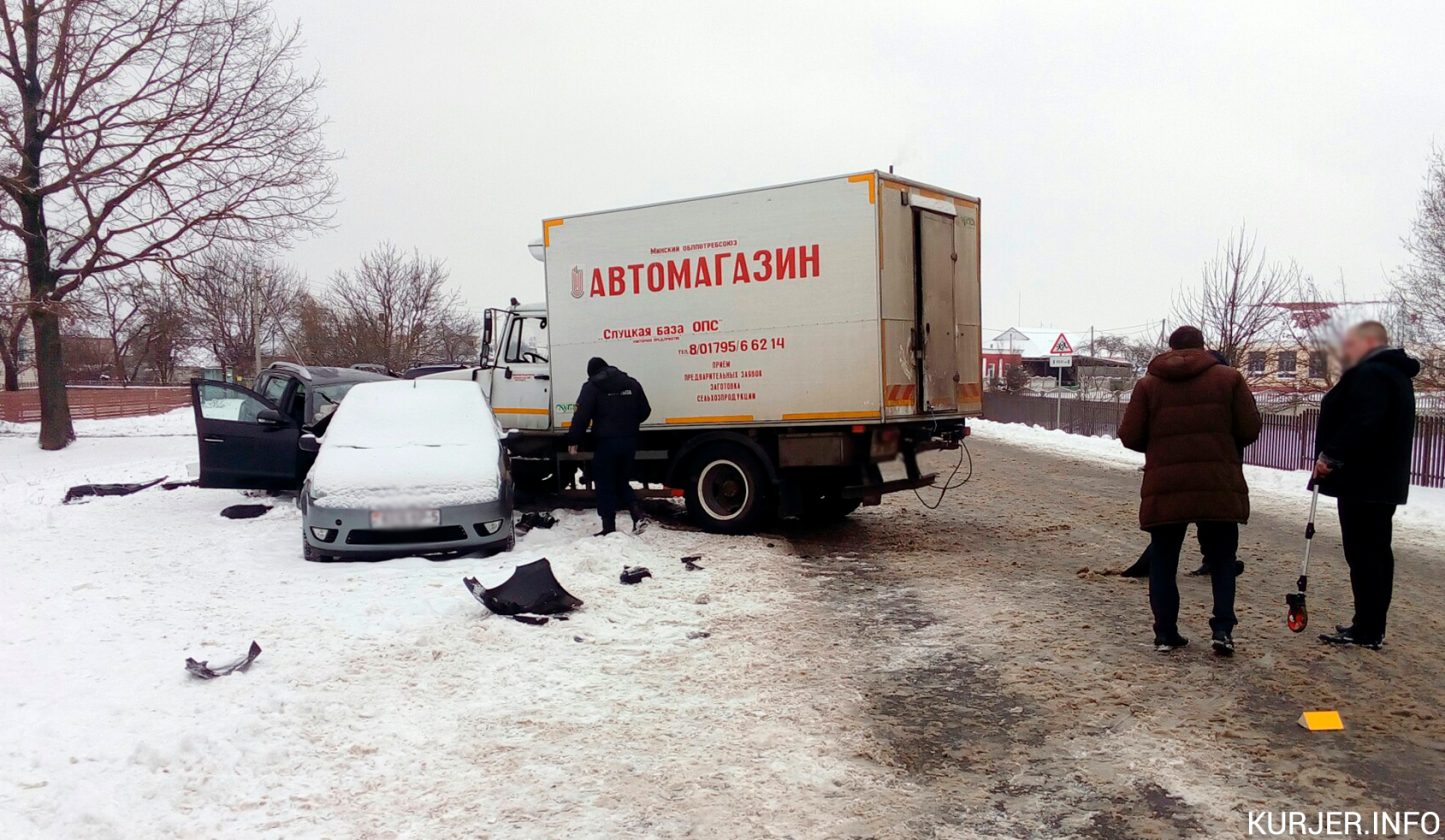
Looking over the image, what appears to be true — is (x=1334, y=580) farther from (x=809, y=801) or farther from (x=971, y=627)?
(x=809, y=801)

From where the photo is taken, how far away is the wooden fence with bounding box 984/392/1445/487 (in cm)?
1516

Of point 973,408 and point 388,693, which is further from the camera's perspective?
point 973,408

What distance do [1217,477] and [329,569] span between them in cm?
626

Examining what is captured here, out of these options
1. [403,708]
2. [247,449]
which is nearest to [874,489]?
[403,708]

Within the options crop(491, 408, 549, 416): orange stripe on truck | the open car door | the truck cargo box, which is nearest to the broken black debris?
the truck cargo box

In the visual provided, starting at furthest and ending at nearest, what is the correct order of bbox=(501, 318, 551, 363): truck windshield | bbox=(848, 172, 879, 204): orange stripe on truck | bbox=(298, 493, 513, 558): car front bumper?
bbox=(501, 318, 551, 363): truck windshield → bbox=(848, 172, 879, 204): orange stripe on truck → bbox=(298, 493, 513, 558): car front bumper

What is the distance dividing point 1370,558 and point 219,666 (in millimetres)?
6139

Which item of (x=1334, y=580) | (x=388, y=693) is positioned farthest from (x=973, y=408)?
(x=388, y=693)

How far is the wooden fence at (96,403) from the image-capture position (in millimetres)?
39781

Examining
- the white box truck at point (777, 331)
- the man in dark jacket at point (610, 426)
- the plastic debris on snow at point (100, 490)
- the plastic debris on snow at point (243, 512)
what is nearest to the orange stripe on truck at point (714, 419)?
the white box truck at point (777, 331)

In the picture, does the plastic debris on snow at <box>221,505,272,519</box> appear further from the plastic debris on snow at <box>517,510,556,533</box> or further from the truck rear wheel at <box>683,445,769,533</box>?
the truck rear wheel at <box>683,445,769,533</box>

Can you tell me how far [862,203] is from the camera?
9156mm

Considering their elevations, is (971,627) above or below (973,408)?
below

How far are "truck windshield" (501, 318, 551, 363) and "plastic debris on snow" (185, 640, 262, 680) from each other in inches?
257
